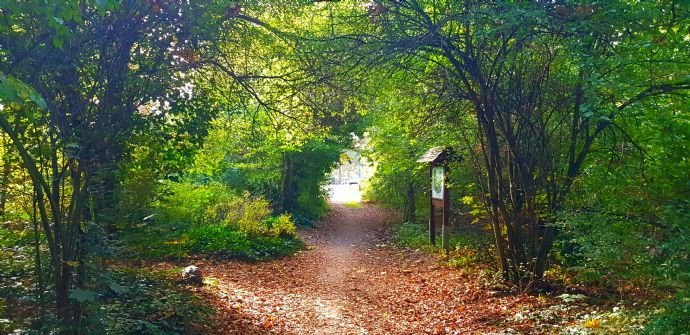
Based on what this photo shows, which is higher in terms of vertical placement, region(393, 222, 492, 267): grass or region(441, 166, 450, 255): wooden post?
region(441, 166, 450, 255): wooden post

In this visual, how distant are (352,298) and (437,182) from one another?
5.29 metres

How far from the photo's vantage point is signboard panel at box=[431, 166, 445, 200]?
1252cm

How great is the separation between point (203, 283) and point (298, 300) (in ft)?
5.44

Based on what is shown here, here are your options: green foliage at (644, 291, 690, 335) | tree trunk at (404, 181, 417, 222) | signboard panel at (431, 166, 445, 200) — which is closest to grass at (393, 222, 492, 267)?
tree trunk at (404, 181, 417, 222)

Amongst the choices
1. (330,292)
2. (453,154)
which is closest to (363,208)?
(453,154)

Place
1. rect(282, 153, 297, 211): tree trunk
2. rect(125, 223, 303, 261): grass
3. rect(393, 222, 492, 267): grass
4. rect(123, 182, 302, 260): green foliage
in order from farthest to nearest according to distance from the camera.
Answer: rect(282, 153, 297, 211): tree trunk, rect(123, 182, 302, 260): green foliage, rect(125, 223, 303, 261): grass, rect(393, 222, 492, 267): grass

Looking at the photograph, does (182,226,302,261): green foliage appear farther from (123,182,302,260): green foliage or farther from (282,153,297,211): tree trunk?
(282,153,297,211): tree trunk

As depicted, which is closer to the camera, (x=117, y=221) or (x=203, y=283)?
(x=117, y=221)

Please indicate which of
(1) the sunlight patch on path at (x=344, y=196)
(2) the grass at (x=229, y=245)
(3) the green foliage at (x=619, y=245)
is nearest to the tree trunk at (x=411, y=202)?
(2) the grass at (x=229, y=245)

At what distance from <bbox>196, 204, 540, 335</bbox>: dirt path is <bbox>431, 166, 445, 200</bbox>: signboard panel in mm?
1651

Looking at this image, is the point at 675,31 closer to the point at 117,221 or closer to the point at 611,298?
the point at 611,298

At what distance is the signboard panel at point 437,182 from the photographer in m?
12.5

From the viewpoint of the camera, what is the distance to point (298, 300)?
8.27m

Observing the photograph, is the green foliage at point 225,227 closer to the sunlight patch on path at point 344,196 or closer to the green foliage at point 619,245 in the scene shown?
the green foliage at point 619,245
